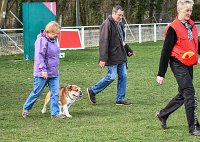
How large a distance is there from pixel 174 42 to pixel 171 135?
1276mm

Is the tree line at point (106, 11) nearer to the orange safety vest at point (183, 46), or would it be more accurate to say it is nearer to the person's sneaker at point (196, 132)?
the orange safety vest at point (183, 46)

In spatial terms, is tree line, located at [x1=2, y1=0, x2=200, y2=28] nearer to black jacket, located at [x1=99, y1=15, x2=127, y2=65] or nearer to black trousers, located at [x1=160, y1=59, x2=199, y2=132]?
black jacket, located at [x1=99, y1=15, x2=127, y2=65]

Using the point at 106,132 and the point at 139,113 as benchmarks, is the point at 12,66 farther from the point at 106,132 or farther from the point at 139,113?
the point at 106,132

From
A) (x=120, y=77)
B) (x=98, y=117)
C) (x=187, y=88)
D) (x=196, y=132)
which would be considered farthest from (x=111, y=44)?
(x=196, y=132)

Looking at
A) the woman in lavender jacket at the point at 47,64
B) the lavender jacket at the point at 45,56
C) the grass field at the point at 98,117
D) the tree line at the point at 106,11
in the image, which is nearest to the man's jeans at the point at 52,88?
the woman in lavender jacket at the point at 47,64

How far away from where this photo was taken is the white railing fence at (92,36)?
2438 centimetres

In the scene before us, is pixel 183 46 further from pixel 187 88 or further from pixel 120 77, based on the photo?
pixel 120 77

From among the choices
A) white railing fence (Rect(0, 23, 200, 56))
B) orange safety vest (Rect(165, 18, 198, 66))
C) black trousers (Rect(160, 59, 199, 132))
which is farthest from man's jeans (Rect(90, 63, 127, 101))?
white railing fence (Rect(0, 23, 200, 56))

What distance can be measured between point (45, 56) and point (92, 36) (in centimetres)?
2133

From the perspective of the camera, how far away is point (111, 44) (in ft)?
35.7

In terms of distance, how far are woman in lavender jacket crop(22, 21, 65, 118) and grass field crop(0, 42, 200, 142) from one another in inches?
11.3

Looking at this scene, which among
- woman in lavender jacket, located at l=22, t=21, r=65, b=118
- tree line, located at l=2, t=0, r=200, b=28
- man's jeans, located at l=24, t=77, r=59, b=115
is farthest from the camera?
tree line, located at l=2, t=0, r=200, b=28

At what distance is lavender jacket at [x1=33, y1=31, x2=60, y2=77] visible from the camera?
9164mm

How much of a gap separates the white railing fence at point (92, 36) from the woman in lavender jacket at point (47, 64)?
14.9m
